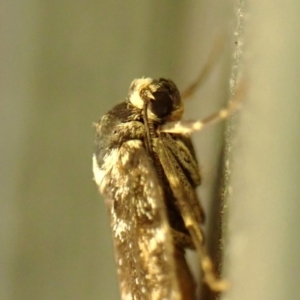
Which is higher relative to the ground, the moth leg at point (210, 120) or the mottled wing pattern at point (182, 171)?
the moth leg at point (210, 120)

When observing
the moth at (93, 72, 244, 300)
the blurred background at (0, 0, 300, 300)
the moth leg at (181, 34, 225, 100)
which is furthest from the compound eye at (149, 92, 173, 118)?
the blurred background at (0, 0, 300, 300)

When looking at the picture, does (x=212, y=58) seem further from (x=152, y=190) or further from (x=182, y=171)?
(x=152, y=190)

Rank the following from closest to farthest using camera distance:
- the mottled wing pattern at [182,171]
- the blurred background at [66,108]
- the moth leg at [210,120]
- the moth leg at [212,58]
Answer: the moth leg at [210,120], the mottled wing pattern at [182,171], the moth leg at [212,58], the blurred background at [66,108]

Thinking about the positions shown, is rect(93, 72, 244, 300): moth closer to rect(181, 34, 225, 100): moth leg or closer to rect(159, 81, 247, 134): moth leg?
rect(159, 81, 247, 134): moth leg

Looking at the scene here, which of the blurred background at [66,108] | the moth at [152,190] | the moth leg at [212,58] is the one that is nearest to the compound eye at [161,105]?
the moth at [152,190]

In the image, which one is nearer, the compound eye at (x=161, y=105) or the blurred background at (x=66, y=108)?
the compound eye at (x=161, y=105)

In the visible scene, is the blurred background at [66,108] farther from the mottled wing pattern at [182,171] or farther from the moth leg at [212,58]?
the mottled wing pattern at [182,171]

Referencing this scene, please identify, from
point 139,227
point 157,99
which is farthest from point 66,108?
point 139,227
